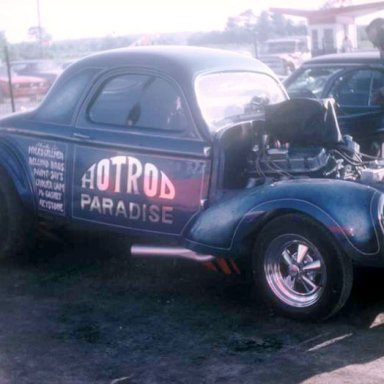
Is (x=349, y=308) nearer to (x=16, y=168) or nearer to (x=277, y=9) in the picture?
(x=16, y=168)

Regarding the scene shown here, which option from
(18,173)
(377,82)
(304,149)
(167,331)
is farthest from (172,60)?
(377,82)

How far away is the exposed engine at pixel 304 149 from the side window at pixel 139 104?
0.61m

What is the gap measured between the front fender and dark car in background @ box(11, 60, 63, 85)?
2240cm

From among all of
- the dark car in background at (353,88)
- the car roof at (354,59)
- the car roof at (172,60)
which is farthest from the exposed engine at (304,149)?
the car roof at (354,59)

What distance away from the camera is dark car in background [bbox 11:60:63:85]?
90.1 ft

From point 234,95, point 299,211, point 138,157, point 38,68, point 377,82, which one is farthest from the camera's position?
point 38,68

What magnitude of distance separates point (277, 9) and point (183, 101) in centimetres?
2520

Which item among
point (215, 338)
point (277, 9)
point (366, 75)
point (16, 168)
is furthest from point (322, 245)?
point (277, 9)

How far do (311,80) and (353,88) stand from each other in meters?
0.96

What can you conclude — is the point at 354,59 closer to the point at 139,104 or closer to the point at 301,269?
the point at 139,104

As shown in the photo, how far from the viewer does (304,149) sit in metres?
5.79

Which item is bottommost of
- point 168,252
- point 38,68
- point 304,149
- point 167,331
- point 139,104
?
point 38,68

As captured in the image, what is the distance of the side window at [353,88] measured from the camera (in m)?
9.16

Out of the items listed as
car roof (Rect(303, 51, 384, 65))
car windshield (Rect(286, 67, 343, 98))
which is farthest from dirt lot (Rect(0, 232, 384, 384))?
car windshield (Rect(286, 67, 343, 98))
